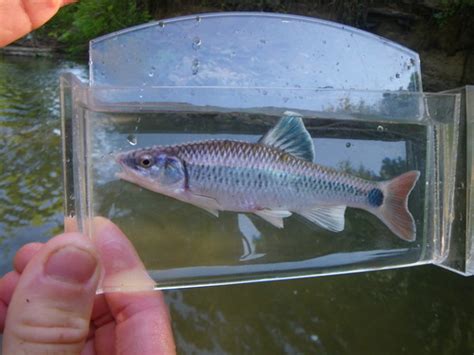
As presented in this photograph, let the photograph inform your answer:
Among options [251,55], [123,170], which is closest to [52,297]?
[123,170]

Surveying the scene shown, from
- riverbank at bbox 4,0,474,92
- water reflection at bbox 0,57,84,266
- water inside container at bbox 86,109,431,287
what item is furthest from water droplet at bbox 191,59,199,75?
riverbank at bbox 4,0,474,92

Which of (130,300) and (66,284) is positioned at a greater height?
(66,284)

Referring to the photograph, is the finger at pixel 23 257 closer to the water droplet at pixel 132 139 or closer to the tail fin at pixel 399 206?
the water droplet at pixel 132 139

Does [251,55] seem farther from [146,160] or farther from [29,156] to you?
[29,156]

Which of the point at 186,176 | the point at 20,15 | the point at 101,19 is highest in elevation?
the point at 101,19

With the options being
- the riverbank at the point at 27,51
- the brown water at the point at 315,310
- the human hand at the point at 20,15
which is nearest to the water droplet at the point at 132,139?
the human hand at the point at 20,15

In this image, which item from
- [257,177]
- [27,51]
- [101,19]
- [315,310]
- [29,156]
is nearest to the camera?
[257,177]

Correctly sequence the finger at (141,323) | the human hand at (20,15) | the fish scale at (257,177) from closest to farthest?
the fish scale at (257,177) → the finger at (141,323) → the human hand at (20,15)
